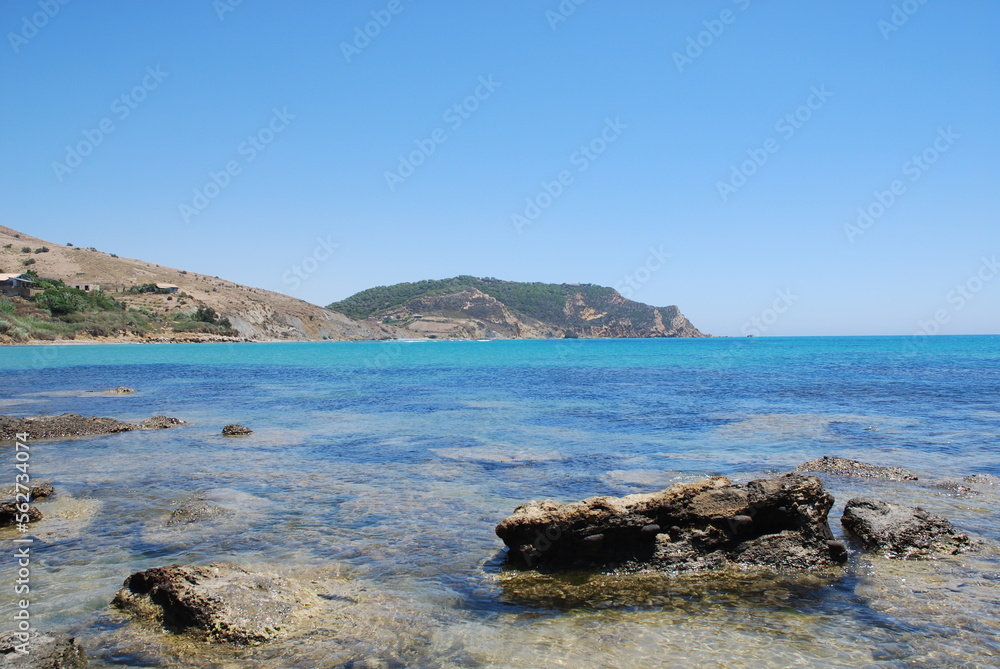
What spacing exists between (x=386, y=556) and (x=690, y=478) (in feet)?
25.7

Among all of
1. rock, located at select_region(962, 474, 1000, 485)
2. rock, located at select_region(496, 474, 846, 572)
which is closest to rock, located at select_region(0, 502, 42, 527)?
rock, located at select_region(496, 474, 846, 572)

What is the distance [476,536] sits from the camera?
33.3ft

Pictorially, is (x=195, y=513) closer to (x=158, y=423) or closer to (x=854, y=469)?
(x=158, y=423)

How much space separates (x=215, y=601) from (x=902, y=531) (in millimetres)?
9661

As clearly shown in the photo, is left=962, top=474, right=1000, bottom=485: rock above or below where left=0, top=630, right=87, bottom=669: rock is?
below

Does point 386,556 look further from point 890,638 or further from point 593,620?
point 890,638

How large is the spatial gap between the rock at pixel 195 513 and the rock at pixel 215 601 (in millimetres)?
3390

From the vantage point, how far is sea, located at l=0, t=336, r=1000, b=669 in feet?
21.4

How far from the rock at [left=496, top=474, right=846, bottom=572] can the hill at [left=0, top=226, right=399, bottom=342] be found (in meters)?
94.6

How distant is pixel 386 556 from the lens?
9203 mm

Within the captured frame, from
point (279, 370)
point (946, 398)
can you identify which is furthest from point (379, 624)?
point (279, 370)

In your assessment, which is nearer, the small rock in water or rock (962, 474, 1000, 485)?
the small rock in water

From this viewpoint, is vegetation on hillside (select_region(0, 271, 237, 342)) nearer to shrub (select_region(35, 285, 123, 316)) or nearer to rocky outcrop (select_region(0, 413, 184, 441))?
shrub (select_region(35, 285, 123, 316))

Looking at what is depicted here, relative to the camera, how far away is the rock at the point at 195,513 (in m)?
10.7
